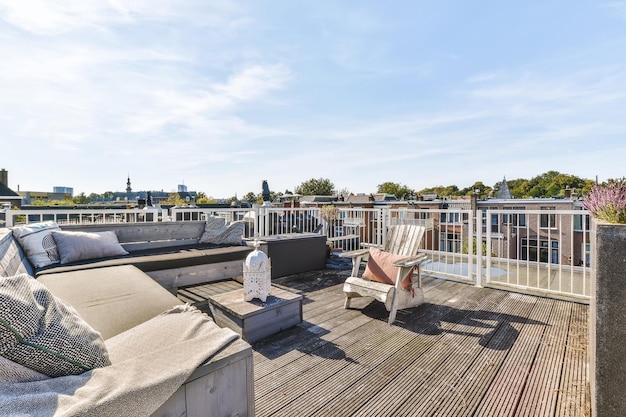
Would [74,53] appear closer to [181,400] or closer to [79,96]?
[79,96]

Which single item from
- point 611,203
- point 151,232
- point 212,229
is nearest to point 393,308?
point 611,203

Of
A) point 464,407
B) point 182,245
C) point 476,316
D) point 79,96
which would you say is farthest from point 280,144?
point 464,407

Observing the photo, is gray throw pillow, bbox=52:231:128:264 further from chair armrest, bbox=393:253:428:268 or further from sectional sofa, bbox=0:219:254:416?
chair armrest, bbox=393:253:428:268

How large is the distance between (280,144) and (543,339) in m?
12.8

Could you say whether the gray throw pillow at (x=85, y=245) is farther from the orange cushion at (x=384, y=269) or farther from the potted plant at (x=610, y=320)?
the potted plant at (x=610, y=320)

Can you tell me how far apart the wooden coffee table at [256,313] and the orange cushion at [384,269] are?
1.05 m

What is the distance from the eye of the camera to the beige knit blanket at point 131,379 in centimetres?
79

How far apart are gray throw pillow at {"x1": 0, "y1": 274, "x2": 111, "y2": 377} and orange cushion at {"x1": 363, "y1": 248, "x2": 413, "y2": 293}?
281 centimetres

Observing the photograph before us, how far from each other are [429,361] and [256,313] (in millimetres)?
1457

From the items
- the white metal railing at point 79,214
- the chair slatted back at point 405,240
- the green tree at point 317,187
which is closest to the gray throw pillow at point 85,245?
the white metal railing at point 79,214

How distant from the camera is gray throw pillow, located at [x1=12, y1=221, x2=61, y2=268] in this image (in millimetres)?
2922

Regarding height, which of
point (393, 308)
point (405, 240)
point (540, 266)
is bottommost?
point (540, 266)

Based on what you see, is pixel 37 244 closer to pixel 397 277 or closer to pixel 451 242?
pixel 397 277

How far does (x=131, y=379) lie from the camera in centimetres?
96
